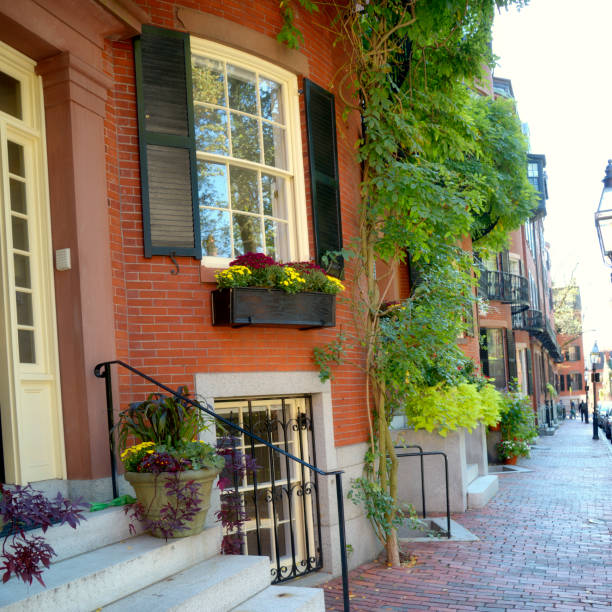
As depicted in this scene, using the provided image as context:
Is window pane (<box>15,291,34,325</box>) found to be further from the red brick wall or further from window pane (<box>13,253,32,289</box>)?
the red brick wall

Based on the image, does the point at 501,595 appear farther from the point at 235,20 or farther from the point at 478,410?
the point at 235,20

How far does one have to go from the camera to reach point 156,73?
19.6ft

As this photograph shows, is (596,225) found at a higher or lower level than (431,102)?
lower

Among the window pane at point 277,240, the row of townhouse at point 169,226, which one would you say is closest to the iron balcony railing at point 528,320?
the row of townhouse at point 169,226

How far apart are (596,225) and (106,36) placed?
15.4 feet

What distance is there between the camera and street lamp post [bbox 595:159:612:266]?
6.52 metres

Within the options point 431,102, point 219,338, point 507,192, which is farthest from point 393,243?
point 507,192

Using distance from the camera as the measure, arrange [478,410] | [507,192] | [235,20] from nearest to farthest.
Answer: [235,20], [478,410], [507,192]

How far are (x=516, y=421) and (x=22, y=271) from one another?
13.1 metres

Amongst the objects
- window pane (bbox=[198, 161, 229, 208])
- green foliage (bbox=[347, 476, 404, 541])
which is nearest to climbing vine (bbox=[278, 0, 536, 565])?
green foliage (bbox=[347, 476, 404, 541])

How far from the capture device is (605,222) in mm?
6535

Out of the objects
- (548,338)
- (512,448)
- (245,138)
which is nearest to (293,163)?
(245,138)

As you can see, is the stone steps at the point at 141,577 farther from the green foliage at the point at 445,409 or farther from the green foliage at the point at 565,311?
the green foliage at the point at 565,311

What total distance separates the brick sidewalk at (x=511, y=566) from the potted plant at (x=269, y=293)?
2.51 m
